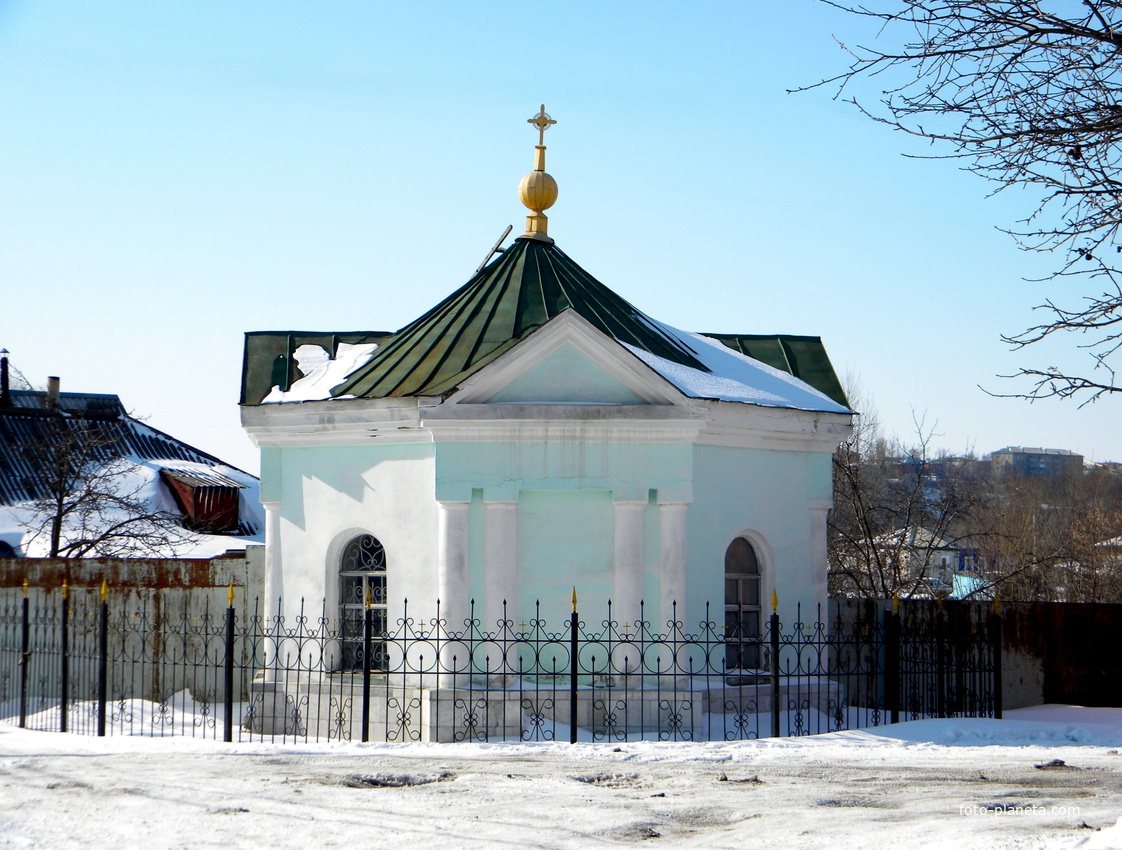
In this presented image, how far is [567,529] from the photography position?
11.9 m

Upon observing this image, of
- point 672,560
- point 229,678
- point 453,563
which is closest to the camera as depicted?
point 229,678

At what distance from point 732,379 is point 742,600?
8.13ft

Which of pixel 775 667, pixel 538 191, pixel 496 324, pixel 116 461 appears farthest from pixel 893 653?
pixel 116 461

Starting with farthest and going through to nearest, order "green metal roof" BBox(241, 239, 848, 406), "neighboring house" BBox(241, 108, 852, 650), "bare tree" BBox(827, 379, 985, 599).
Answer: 1. "bare tree" BBox(827, 379, 985, 599)
2. "green metal roof" BBox(241, 239, 848, 406)
3. "neighboring house" BBox(241, 108, 852, 650)

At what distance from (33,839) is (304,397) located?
22.1 feet

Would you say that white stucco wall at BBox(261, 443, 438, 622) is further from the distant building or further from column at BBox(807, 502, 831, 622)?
the distant building

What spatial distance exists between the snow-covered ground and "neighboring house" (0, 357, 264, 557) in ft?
40.6

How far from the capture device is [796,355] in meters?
15.3

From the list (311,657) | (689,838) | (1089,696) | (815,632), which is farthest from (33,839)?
(1089,696)

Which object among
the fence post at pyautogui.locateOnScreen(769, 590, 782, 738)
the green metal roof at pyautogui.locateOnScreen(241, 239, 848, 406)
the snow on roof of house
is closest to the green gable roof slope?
the green metal roof at pyautogui.locateOnScreen(241, 239, 848, 406)

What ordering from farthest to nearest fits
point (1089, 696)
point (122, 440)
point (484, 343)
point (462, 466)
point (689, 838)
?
point (122, 440), point (1089, 696), point (484, 343), point (462, 466), point (689, 838)

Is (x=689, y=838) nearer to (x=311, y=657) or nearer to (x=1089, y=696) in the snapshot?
(x=311, y=657)

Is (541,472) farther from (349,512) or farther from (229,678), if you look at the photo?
(229,678)

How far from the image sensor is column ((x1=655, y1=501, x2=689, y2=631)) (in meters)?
11.7
